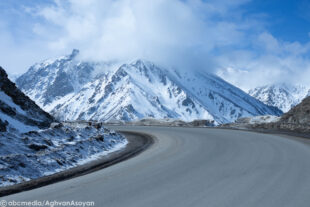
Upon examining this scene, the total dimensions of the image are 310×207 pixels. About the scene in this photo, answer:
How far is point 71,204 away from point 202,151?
7791 mm

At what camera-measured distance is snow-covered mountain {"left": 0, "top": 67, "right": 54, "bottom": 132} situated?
15680 mm

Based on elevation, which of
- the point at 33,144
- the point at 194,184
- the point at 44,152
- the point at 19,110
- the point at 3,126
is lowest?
the point at 194,184

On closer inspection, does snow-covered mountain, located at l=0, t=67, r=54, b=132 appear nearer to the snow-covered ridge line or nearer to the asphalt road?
the snow-covered ridge line

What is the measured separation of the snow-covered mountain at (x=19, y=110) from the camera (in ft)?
51.4

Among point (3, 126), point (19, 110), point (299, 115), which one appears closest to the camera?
point (3, 126)

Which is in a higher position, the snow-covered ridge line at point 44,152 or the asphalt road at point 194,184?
the snow-covered ridge line at point 44,152

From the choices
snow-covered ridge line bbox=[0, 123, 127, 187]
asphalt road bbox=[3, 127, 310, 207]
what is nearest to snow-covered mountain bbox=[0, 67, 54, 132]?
snow-covered ridge line bbox=[0, 123, 127, 187]

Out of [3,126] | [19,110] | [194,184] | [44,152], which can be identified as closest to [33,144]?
[44,152]

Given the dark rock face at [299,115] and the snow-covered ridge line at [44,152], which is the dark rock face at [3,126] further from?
the dark rock face at [299,115]

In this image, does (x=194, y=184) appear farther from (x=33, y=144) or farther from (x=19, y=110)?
(x=19, y=110)

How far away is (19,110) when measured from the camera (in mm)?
17234

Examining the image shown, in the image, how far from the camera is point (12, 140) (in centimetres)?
1138

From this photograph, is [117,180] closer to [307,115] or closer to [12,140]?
[12,140]

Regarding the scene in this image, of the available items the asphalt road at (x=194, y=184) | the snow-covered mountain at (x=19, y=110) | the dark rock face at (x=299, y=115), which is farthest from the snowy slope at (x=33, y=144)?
the dark rock face at (x=299, y=115)
